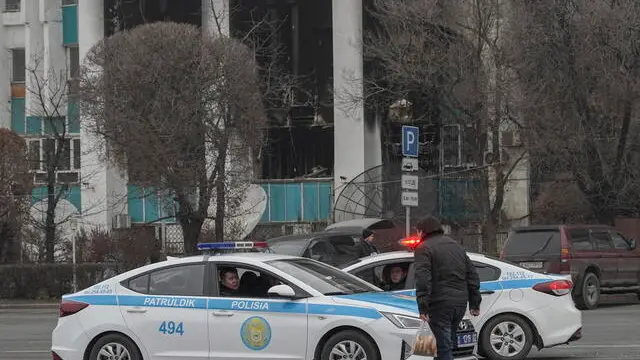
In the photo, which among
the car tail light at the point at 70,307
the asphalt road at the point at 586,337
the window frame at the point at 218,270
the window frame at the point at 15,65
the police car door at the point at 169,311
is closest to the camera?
the window frame at the point at 218,270

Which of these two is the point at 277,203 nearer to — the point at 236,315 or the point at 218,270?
the point at 218,270

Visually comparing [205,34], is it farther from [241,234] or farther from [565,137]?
[565,137]

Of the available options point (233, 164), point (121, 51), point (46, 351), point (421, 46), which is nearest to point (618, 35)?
point (421, 46)

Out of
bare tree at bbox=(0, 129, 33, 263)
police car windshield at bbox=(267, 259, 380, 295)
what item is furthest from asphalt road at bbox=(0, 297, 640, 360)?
bare tree at bbox=(0, 129, 33, 263)

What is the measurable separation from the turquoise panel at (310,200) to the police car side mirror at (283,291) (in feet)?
104

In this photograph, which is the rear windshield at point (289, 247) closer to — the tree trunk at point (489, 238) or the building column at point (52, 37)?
the tree trunk at point (489, 238)

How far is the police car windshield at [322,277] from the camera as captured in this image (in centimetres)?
1214

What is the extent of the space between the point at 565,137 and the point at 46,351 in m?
17.7

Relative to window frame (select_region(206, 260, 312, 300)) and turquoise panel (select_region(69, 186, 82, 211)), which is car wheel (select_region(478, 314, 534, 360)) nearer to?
window frame (select_region(206, 260, 312, 300))

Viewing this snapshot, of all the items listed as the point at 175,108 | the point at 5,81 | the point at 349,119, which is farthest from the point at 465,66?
the point at 5,81

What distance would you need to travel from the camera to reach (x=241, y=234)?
114ft

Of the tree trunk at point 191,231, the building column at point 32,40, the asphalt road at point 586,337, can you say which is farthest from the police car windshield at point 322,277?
the building column at point 32,40

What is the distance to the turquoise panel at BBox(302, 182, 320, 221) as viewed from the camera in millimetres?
43844

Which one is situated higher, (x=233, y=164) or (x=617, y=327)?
(x=233, y=164)
